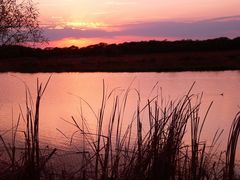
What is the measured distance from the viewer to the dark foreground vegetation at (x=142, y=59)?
59969mm

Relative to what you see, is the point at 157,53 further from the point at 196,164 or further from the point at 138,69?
the point at 196,164

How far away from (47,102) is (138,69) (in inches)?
1352

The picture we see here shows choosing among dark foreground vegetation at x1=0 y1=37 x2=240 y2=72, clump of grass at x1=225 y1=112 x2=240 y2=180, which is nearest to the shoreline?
dark foreground vegetation at x1=0 y1=37 x2=240 y2=72

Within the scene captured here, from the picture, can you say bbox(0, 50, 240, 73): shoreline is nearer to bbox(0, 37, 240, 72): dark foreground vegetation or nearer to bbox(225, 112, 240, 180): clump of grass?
bbox(0, 37, 240, 72): dark foreground vegetation

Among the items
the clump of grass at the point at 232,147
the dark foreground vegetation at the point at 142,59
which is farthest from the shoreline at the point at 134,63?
the clump of grass at the point at 232,147

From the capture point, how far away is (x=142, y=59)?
65562 mm

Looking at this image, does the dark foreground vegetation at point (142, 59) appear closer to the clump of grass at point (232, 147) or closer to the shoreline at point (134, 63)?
the shoreline at point (134, 63)

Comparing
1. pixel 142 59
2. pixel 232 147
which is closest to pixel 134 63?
pixel 142 59

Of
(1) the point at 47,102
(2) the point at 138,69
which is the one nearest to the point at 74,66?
(2) the point at 138,69

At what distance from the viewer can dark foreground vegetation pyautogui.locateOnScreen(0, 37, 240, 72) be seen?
59969 mm

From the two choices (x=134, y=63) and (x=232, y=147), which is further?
(x=134, y=63)

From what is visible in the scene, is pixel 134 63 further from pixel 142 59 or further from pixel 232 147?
pixel 232 147

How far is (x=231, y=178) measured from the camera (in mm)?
4531

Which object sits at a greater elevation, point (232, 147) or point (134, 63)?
point (232, 147)
